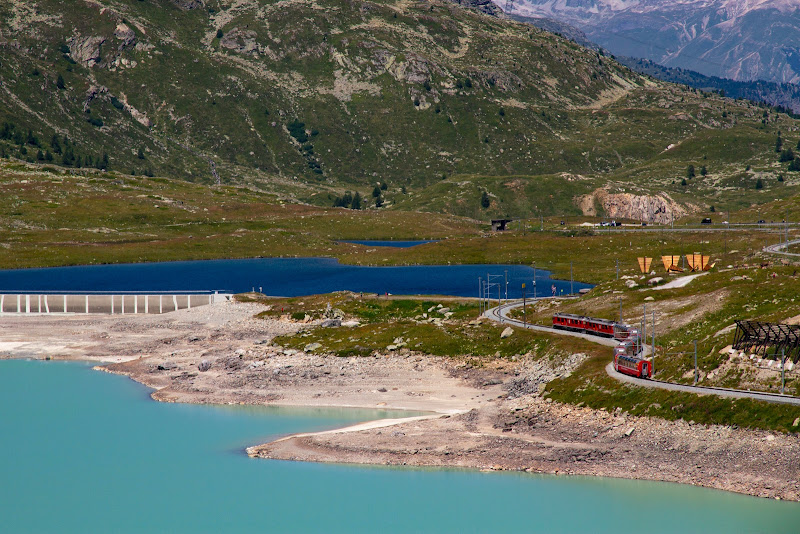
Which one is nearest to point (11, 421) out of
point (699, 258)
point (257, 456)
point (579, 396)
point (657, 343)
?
point (257, 456)

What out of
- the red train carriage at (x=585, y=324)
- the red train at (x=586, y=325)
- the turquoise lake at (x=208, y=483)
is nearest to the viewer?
the turquoise lake at (x=208, y=483)

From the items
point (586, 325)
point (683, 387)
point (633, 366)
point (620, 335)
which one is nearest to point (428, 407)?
point (633, 366)

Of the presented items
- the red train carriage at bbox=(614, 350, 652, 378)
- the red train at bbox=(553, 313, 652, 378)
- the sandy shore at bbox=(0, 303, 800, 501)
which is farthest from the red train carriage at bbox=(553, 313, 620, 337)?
the red train carriage at bbox=(614, 350, 652, 378)

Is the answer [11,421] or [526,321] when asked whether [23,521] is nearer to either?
[11,421]

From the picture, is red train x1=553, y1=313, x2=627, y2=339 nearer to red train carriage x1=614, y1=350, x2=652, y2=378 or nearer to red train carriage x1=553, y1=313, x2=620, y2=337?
red train carriage x1=553, y1=313, x2=620, y2=337

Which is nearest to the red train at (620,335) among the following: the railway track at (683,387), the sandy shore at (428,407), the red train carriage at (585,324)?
the red train carriage at (585,324)

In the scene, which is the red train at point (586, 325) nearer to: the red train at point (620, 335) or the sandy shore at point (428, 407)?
the red train at point (620, 335)

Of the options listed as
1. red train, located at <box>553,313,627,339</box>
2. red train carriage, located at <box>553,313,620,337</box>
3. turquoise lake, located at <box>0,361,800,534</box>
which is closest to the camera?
turquoise lake, located at <box>0,361,800,534</box>

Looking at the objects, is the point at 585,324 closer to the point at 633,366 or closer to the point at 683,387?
the point at 633,366
